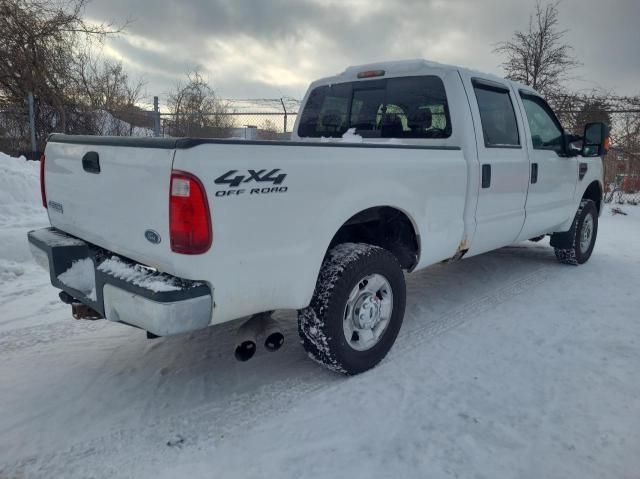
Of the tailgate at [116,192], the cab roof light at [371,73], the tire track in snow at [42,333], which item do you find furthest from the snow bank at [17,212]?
the cab roof light at [371,73]

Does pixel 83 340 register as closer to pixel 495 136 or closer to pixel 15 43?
pixel 495 136

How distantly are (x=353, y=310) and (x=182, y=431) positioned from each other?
45.6 inches

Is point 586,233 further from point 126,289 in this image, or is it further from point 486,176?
point 126,289

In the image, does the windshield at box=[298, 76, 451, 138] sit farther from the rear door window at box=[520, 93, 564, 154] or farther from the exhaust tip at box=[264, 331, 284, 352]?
the exhaust tip at box=[264, 331, 284, 352]

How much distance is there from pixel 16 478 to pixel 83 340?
57.4 inches

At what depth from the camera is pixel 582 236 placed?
18.7ft

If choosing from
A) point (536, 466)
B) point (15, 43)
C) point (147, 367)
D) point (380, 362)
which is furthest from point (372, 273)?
point (15, 43)

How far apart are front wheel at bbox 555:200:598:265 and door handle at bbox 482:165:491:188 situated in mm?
2343

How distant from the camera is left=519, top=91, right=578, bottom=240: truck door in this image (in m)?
4.44

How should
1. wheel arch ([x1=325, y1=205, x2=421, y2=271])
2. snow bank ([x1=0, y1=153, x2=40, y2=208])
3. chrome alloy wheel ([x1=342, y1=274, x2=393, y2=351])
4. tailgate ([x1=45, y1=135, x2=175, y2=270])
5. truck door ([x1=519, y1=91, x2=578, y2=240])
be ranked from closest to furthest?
1. tailgate ([x1=45, y1=135, x2=175, y2=270])
2. chrome alloy wheel ([x1=342, y1=274, x2=393, y2=351])
3. wheel arch ([x1=325, y1=205, x2=421, y2=271])
4. truck door ([x1=519, y1=91, x2=578, y2=240])
5. snow bank ([x1=0, y1=153, x2=40, y2=208])

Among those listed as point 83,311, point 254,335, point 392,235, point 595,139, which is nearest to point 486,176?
point 392,235

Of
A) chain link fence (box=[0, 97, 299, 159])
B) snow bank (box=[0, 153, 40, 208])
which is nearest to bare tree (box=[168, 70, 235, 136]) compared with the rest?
chain link fence (box=[0, 97, 299, 159])

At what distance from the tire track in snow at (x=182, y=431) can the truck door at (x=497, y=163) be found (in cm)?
122

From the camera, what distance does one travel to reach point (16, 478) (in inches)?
82.7
